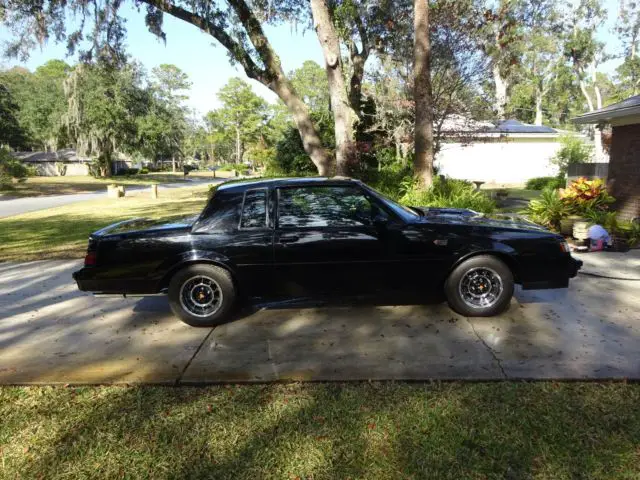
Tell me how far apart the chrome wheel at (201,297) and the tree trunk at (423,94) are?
7.59m

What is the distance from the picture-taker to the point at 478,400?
3186 millimetres

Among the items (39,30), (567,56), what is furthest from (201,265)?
(567,56)

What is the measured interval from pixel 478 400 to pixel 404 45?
15439mm

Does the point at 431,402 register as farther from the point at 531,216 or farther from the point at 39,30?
the point at 39,30

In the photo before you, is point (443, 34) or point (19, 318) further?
point (443, 34)

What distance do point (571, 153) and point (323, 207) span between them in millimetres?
22721

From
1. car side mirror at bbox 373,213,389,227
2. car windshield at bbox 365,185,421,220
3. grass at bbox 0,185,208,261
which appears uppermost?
car windshield at bbox 365,185,421,220

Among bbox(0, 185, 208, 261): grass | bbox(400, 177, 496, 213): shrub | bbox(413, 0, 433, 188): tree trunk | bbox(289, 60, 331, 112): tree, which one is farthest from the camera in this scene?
bbox(289, 60, 331, 112): tree

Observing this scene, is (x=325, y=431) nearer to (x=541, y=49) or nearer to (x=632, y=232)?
(x=632, y=232)

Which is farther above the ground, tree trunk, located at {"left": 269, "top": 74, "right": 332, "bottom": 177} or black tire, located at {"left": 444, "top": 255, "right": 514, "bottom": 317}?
tree trunk, located at {"left": 269, "top": 74, "right": 332, "bottom": 177}

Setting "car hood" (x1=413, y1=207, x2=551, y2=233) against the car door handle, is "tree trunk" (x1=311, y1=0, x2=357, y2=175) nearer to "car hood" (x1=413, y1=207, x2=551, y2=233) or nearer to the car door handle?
"car hood" (x1=413, y1=207, x2=551, y2=233)

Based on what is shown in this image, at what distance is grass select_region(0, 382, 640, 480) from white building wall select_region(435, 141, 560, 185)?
25.4 m

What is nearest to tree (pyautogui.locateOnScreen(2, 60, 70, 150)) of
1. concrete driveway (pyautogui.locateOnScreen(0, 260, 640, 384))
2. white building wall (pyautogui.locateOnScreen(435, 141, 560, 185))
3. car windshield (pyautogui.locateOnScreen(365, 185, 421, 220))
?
white building wall (pyautogui.locateOnScreen(435, 141, 560, 185))

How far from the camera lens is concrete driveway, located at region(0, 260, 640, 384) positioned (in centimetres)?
367
